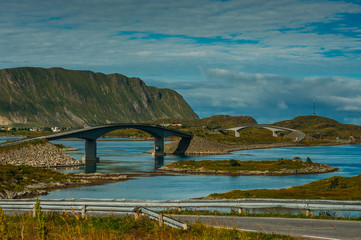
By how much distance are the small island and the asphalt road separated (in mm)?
→ 102723

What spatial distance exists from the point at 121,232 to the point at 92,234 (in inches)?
84.9

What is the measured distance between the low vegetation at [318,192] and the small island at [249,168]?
35.1 meters

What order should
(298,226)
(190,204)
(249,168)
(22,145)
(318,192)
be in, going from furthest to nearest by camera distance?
(22,145), (249,168), (318,192), (190,204), (298,226)

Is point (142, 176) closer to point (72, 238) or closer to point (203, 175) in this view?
point (203, 175)

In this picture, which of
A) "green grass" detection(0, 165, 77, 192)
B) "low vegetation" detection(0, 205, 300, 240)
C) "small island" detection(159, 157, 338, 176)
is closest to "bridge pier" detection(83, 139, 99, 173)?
"small island" detection(159, 157, 338, 176)

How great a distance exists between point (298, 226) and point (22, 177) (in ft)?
260

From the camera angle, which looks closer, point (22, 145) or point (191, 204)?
point (191, 204)

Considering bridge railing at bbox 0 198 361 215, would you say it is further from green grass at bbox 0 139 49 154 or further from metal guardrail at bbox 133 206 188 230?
green grass at bbox 0 139 49 154

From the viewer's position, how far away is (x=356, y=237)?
18.5 metres

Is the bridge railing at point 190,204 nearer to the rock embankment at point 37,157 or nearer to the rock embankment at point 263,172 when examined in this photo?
the rock embankment at point 263,172

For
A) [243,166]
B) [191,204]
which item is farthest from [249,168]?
[191,204]

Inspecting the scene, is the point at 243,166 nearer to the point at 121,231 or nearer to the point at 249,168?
the point at 249,168

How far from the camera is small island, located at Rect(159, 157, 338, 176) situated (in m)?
128

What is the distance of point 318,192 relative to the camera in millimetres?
74375
